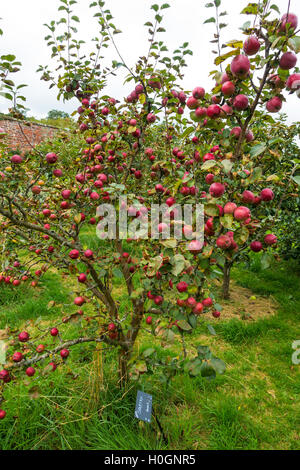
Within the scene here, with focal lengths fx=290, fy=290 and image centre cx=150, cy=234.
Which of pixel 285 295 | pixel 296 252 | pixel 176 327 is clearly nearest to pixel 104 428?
pixel 176 327

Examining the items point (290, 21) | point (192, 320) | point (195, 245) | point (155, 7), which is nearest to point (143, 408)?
point (192, 320)

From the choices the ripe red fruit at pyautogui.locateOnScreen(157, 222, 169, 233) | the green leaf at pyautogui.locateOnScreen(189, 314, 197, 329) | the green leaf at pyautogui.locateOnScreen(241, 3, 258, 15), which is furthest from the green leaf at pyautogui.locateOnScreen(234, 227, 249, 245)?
the green leaf at pyautogui.locateOnScreen(241, 3, 258, 15)

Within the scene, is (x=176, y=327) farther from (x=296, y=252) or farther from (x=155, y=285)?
(x=296, y=252)

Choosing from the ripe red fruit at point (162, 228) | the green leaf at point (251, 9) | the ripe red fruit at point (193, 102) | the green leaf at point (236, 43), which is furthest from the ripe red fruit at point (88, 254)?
the green leaf at point (251, 9)

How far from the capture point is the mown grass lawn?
1.56 metres

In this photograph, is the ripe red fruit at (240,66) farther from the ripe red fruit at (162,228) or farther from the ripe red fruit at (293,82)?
the ripe red fruit at (162,228)

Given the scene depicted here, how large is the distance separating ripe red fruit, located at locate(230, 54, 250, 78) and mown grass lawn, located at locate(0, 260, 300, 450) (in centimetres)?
123

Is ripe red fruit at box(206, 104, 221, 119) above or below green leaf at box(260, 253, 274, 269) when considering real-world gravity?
above

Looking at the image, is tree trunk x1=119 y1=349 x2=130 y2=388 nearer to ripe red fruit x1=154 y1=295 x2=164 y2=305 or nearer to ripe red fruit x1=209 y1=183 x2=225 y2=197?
ripe red fruit x1=154 y1=295 x2=164 y2=305

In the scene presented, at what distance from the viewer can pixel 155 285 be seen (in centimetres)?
141

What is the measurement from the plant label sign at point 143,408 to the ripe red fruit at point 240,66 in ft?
4.74

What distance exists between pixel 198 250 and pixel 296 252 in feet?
10.1

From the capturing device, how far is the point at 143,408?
4.64ft

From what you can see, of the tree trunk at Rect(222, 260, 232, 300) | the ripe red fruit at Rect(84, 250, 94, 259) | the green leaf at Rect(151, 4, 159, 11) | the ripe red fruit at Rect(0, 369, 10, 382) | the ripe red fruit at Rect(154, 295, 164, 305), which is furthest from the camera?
the tree trunk at Rect(222, 260, 232, 300)
